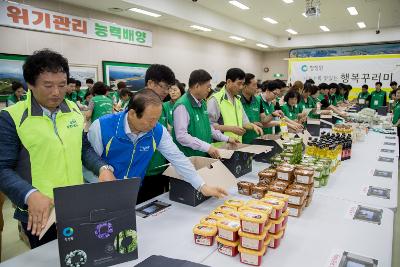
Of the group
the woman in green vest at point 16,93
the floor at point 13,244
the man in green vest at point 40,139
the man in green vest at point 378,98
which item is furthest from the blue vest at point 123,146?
the man in green vest at point 378,98

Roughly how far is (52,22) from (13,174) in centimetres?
608

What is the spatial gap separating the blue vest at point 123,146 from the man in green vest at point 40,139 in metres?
0.16

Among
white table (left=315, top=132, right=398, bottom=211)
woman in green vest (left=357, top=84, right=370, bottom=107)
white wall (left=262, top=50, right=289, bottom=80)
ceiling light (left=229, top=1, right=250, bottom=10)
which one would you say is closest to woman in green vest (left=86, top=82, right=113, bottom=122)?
white table (left=315, top=132, right=398, bottom=211)

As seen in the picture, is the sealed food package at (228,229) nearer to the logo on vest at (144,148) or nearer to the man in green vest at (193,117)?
the logo on vest at (144,148)

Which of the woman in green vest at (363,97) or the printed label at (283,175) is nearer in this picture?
the printed label at (283,175)

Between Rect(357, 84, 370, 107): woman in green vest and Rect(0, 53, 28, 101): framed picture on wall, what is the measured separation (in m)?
8.43

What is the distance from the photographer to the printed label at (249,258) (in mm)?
1137

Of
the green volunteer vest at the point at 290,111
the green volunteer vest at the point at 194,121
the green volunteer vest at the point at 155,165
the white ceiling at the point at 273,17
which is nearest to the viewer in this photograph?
the green volunteer vest at the point at 155,165

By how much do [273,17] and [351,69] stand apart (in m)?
3.27

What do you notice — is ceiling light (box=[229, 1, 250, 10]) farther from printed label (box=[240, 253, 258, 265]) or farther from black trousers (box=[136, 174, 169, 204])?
printed label (box=[240, 253, 258, 265])

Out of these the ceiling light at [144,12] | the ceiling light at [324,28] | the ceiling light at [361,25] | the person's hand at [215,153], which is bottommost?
the person's hand at [215,153]

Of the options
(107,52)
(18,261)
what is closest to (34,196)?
(18,261)

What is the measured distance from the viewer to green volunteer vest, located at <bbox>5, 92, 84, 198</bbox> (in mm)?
1286

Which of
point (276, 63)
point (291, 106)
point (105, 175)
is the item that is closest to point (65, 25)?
point (291, 106)
